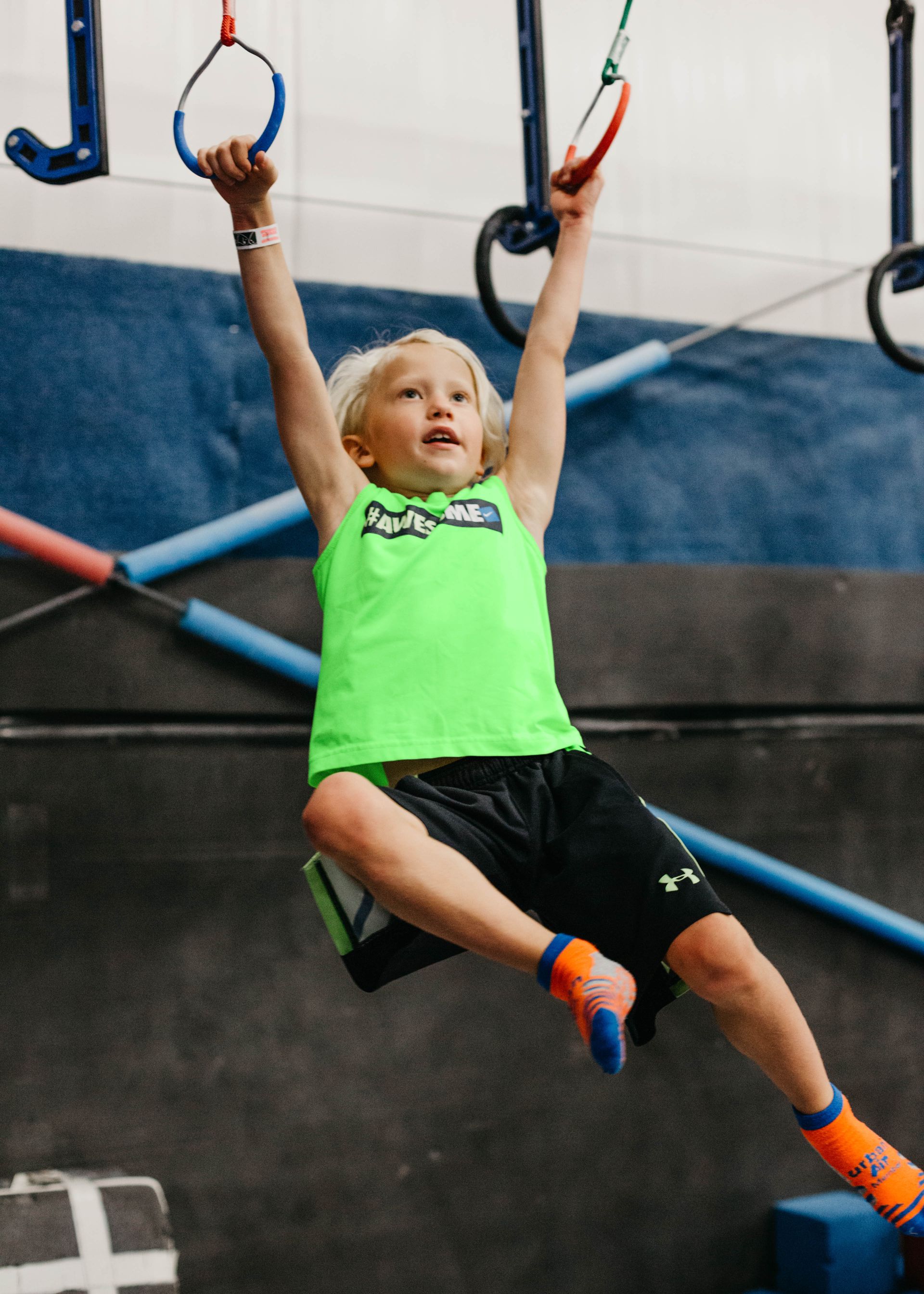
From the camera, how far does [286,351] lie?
1592mm

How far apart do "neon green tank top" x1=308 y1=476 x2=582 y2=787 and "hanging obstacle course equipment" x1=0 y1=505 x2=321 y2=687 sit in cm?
90

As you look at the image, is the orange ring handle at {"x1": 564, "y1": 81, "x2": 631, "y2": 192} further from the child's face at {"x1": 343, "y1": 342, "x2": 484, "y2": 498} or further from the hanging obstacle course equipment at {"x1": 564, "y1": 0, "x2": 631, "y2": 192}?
the child's face at {"x1": 343, "y1": 342, "x2": 484, "y2": 498}

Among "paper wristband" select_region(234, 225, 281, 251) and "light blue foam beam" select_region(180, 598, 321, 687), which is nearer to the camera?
"paper wristband" select_region(234, 225, 281, 251)

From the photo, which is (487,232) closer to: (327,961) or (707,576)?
(707,576)

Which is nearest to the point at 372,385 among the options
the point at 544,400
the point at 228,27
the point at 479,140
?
the point at 544,400

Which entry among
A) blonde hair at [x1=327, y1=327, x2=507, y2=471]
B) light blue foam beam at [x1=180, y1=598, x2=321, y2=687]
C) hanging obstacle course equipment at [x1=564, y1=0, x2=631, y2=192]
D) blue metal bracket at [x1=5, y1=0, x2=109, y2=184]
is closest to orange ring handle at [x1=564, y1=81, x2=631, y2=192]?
hanging obstacle course equipment at [x1=564, y1=0, x2=631, y2=192]

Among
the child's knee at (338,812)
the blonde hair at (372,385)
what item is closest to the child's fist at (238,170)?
the blonde hair at (372,385)

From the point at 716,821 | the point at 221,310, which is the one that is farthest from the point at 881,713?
the point at 221,310

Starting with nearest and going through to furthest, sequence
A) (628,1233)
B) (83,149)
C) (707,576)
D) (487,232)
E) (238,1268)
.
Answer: (83,149) < (487,232) < (238,1268) < (628,1233) < (707,576)

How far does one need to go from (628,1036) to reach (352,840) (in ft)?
5.95

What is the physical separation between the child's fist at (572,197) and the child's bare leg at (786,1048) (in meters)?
1.08

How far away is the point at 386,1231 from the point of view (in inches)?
105

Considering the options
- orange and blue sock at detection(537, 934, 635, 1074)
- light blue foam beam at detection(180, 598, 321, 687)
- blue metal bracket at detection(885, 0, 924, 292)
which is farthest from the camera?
light blue foam beam at detection(180, 598, 321, 687)

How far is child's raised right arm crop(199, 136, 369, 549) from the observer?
152 centimetres
